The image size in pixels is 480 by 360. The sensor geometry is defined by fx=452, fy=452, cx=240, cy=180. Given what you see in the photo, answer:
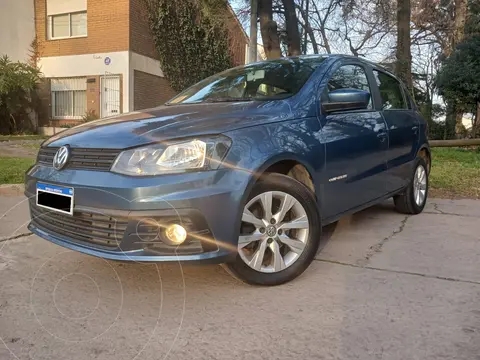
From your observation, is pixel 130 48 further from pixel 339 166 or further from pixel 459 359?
pixel 459 359

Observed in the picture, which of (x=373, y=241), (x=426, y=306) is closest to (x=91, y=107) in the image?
(x=373, y=241)

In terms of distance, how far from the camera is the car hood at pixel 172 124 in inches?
108

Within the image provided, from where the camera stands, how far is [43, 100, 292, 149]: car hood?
2.74 meters

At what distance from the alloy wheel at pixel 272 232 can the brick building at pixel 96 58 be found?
1346 cm

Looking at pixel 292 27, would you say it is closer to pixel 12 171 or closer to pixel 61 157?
pixel 12 171

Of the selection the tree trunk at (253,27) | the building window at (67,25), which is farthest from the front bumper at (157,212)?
the building window at (67,25)

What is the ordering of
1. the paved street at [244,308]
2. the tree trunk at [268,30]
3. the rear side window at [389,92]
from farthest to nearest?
1. the tree trunk at [268,30]
2. the rear side window at [389,92]
3. the paved street at [244,308]

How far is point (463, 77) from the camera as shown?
1303 cm

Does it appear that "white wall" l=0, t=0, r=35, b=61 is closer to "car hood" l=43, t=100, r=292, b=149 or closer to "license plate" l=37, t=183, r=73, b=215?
"car hood" l=43, t=100, r=292, b=149

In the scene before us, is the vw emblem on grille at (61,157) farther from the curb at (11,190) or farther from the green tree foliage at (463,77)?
the green tree foliage at (463,77)

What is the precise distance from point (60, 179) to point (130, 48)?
14555mm

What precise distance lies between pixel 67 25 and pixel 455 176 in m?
15.7

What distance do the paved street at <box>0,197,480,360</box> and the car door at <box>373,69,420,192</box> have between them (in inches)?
35.2

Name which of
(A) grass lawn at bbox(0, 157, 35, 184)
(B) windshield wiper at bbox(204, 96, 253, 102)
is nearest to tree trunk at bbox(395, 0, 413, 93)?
(A) grass lawn at bbox(0, 157, 35, 184)
